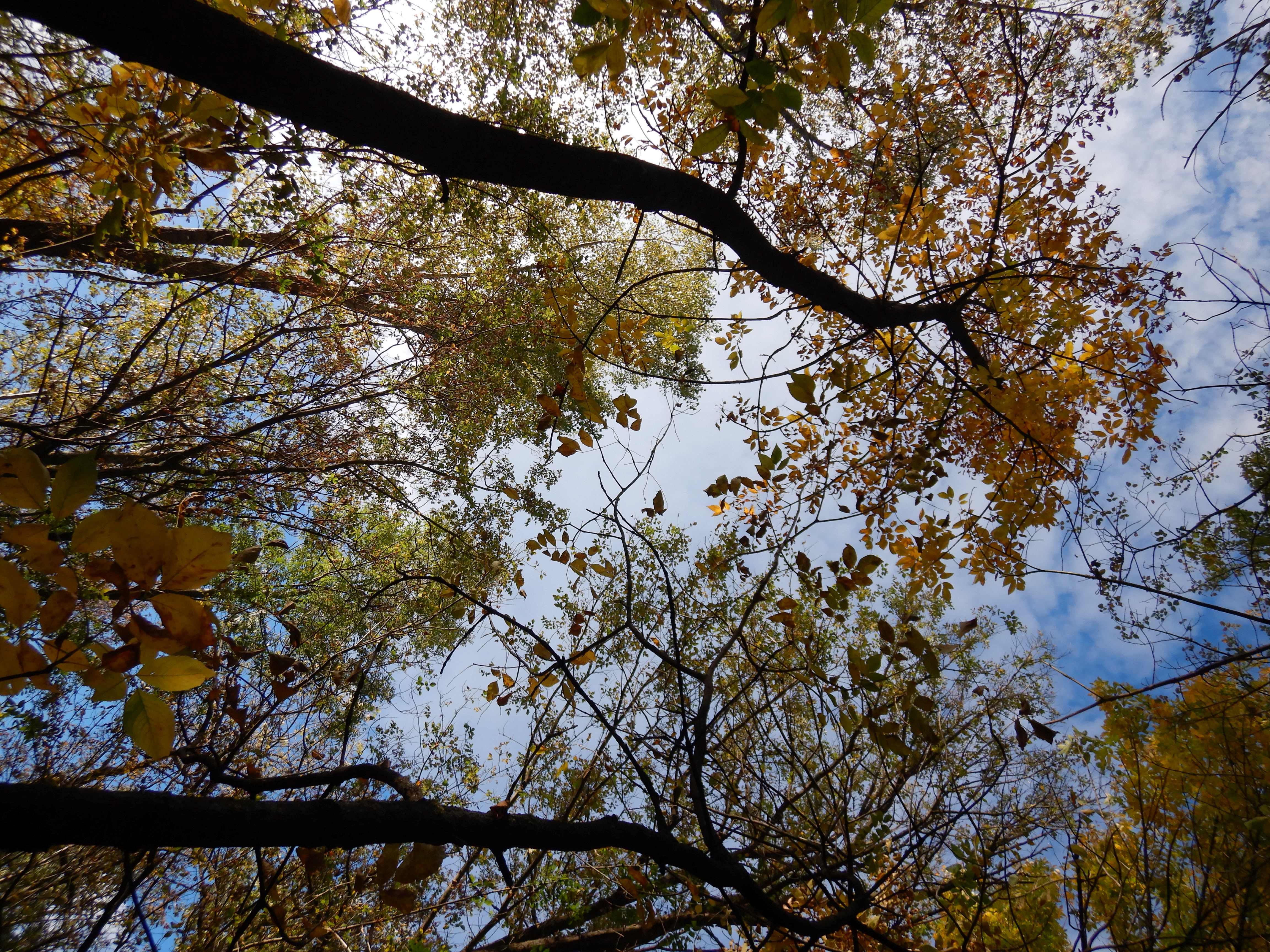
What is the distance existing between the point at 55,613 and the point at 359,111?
1.35m

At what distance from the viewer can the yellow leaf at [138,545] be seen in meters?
0.78

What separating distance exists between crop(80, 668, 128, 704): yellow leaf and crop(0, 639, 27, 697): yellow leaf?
7cm

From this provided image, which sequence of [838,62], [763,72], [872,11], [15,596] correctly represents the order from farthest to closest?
[838,62], [872,11], [763,72], [15,596]

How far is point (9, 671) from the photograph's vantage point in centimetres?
74

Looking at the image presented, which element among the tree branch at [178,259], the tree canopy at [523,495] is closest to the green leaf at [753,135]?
the tree canopy at [523,495]

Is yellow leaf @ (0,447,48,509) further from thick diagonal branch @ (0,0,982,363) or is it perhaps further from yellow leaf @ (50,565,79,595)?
thick diagonal branch @ (0,0,982,363)

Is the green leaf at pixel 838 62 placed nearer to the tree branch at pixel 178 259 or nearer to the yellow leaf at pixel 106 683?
the yellow leaf at pixel 106 683

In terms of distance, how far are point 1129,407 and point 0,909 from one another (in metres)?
5.83

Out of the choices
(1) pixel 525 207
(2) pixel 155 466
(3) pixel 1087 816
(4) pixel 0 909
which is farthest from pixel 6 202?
(3) pixel 1087 816

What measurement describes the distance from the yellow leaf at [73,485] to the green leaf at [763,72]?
3.75 feet

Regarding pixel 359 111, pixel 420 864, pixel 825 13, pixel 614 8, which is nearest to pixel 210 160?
pixel 359 111

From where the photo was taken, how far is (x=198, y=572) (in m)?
0.83

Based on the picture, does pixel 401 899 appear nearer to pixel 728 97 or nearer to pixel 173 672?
pixel 173 672

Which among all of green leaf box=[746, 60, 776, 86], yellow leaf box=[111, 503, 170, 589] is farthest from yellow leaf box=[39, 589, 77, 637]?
green leaf box=[746, 60, 776, 86]
